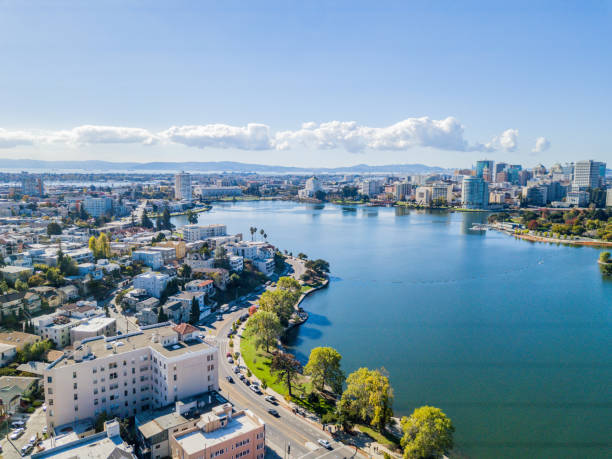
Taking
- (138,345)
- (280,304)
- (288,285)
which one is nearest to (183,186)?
(288,285)

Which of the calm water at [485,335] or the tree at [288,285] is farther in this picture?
the tree at [288,285]

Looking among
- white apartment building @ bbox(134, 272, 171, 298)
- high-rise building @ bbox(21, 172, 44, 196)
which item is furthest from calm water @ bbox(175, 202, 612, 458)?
high-rise building @ bbox(21, 172, 44, 196)

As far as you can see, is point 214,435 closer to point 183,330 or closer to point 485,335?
point 183,330

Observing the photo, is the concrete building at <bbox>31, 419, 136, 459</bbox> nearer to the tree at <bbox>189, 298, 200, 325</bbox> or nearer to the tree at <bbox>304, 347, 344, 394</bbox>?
the tree at <bbox>304, 347, 344, 394</bbox>

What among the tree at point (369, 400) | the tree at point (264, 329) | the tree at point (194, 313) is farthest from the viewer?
the tree at point (194, 313)

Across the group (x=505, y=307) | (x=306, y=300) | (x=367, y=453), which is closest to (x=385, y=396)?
(x=367, y=453)

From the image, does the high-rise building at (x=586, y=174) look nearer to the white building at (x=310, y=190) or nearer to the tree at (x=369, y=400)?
the white building at (x=310, y=190)

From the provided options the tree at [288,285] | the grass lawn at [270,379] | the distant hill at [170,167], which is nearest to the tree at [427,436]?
the grass lawn at [270,379]
